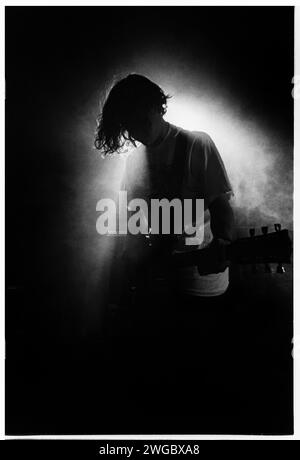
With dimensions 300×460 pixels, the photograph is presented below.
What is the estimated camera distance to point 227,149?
2277mm

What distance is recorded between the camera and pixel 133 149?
229 cm

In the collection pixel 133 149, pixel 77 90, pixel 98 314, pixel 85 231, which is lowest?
pixel 98 314

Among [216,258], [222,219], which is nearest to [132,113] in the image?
[222,219]

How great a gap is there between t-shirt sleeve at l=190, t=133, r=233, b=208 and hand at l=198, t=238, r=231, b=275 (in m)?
0.20

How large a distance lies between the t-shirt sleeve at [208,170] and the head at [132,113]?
0.22 m

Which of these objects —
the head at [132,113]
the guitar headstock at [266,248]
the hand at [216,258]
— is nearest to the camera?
the guitar headstock at [266,248]

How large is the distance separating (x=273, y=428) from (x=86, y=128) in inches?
69.1

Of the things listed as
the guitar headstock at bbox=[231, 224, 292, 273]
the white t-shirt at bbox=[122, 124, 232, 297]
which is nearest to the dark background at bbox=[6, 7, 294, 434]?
the white t-shirt at bbox=[122, 124, 232, 297]

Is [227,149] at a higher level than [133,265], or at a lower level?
higher

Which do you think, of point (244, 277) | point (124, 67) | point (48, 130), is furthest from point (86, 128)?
point (244, 277)

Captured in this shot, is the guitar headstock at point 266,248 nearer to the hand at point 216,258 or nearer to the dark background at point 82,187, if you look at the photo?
the hand at point 216,258

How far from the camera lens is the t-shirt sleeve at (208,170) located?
228 centimetres

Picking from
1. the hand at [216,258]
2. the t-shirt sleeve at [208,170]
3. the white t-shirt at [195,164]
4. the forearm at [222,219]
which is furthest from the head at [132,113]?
the hand at [216,258]

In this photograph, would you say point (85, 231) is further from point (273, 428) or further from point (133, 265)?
point (273, 428)
